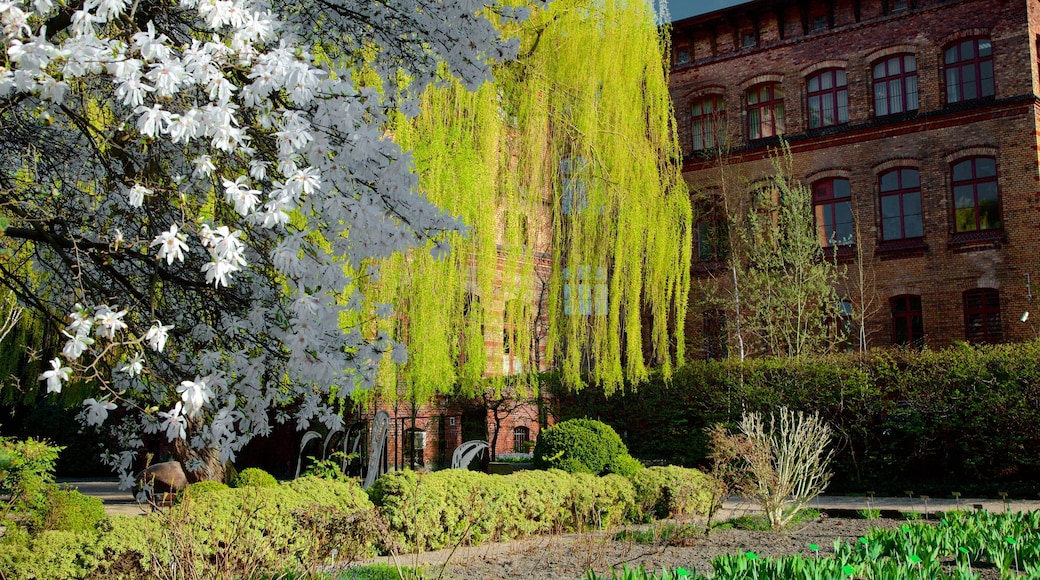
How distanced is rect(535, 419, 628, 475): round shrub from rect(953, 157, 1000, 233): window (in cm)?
1556

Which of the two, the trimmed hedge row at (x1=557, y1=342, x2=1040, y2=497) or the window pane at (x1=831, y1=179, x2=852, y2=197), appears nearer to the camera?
the trimmed hedge row at (x1=557, y1=342, x2=1040, y2=497)

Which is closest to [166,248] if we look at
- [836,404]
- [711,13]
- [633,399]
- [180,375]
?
[180,375]

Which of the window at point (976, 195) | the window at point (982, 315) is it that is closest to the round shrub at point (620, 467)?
the window at point (982, 315)

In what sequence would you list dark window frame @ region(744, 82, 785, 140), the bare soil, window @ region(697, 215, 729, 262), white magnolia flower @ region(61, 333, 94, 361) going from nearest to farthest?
white magnolia flower @ region(61, 333, 94, 361) < the bare soil < window @ region(697, 215, 729, 262) < dark window frame @ region(744, 82, 785, 140)

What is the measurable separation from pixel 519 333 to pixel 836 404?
6.95 meters

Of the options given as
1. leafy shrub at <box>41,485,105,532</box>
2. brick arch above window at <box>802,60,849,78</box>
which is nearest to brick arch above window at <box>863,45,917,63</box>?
brick arch above window at <box>802,60,849,78</box>

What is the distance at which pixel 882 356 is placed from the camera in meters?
16.5

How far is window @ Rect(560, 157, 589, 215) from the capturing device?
13.6 meters

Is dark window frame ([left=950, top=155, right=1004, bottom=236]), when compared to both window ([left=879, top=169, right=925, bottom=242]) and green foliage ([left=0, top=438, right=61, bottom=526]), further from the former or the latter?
green foliage ([left=0, top=438, right=61, bottom=526])

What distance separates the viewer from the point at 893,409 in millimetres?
16266

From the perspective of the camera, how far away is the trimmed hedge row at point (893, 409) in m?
15.0

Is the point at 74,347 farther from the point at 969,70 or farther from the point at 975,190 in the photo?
the point at 969,70

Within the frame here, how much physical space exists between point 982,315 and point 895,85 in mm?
7122

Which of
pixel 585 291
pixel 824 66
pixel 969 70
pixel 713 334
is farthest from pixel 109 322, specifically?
pixel 824 66
